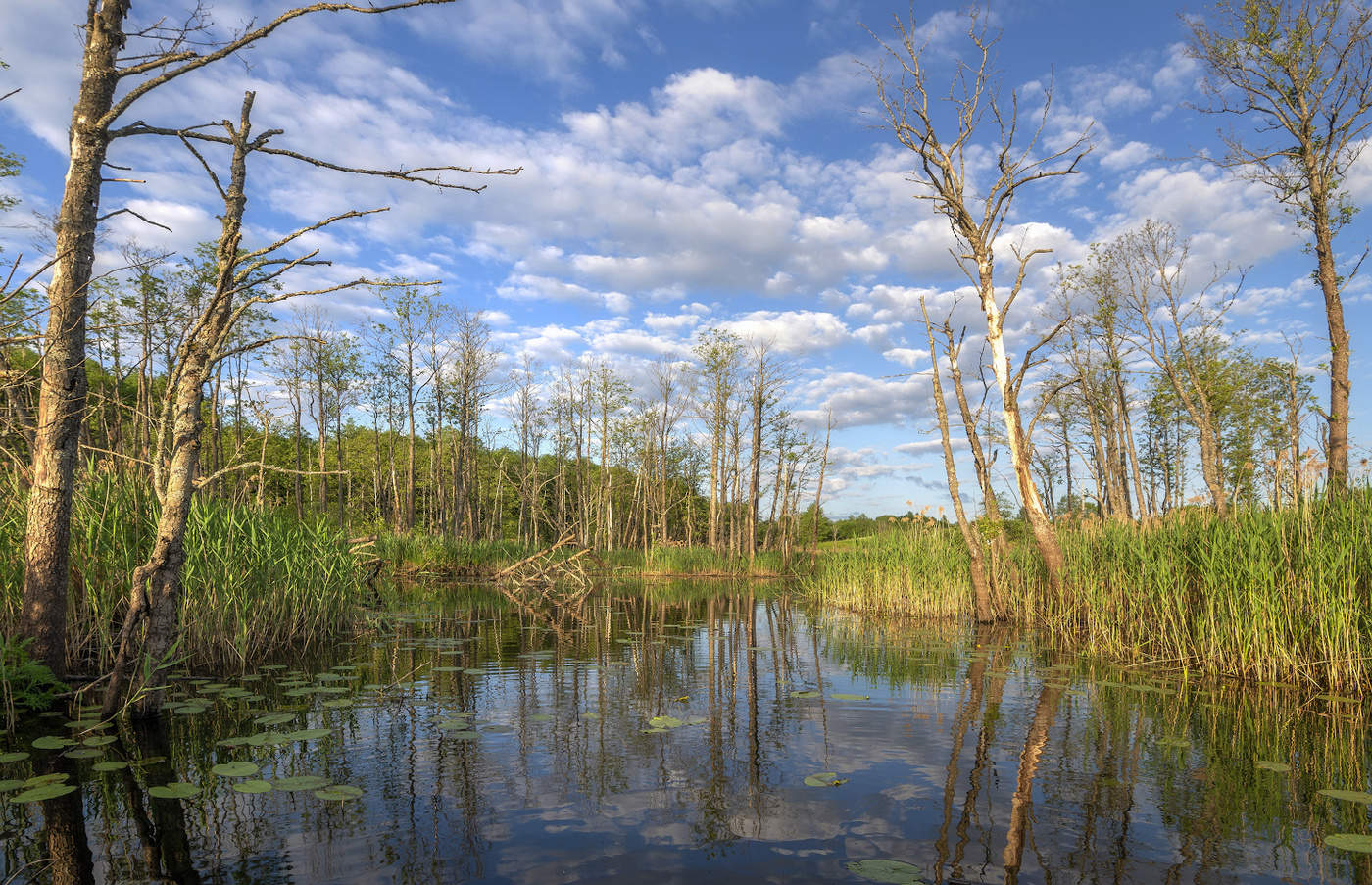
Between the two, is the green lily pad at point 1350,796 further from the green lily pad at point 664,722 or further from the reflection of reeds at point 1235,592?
the green lily pad at point 664,722

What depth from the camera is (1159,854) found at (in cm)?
326

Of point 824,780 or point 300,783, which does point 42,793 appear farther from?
point 824,780

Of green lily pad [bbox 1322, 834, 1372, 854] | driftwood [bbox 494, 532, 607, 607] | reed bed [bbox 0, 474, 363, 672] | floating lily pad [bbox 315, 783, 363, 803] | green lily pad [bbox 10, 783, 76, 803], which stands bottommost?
driftwood [bbox 494, 532, 607, 607]

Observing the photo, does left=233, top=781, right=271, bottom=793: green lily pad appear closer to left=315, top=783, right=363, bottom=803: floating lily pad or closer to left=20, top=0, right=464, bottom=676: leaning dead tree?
left=315, top=783, right=363, bottom=803: floating lily pad

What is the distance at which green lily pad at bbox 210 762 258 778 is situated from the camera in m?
4.14

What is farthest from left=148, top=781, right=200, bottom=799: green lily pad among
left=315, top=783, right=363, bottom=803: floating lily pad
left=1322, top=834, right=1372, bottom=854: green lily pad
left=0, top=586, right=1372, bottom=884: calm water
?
left=1322, top=834, right=1372, bottom=854: green lily pad

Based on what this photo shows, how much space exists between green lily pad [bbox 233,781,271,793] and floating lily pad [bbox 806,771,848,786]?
3.21 m

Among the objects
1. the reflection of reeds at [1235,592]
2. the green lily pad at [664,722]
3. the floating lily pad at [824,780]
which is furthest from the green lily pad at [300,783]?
the reflection of reeds at [1235,592]

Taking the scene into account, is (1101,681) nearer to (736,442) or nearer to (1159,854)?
(1159,854)

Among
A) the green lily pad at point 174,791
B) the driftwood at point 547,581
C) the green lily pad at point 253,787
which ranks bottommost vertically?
the driftwood at point 547,581

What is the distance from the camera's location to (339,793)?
3.88m

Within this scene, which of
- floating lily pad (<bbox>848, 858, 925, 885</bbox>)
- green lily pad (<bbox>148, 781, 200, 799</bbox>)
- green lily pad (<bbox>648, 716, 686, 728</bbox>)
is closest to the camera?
floating lily pad (<bbox>848, 858, 925, 885</bbox>)

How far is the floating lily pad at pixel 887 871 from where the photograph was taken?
3.00m

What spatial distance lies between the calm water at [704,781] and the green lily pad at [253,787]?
0.03m
